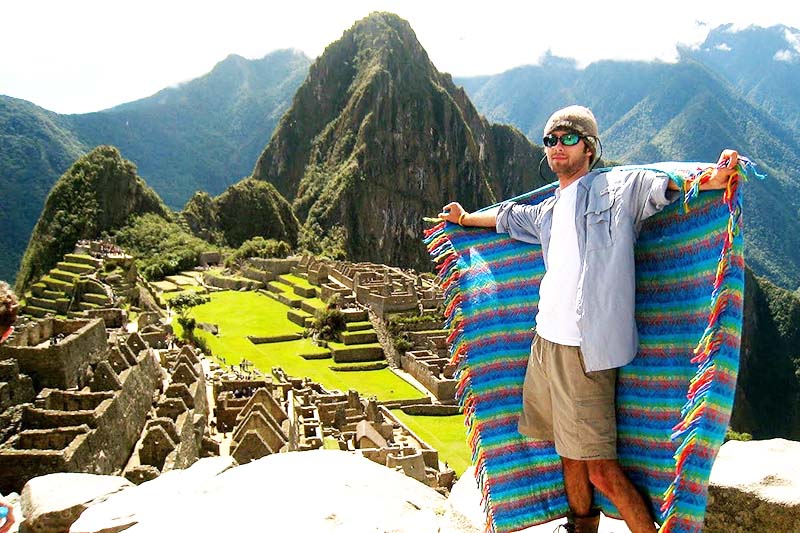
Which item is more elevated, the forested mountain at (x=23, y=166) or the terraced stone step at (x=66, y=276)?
the forested mountain at (x=23, y=166)

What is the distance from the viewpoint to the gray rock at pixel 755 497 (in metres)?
3.88

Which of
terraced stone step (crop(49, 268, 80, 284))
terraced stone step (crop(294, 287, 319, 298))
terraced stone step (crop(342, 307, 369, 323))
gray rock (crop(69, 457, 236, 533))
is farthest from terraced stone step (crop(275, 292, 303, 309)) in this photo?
gray rock (crop(69, 457, 236, 533))

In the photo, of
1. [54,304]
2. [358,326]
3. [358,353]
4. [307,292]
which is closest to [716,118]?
[307,292]

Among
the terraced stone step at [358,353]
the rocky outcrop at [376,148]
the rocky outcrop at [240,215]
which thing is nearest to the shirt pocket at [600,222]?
the terraced stone step at [358,353]

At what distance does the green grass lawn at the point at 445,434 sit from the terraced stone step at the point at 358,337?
9.41 metres

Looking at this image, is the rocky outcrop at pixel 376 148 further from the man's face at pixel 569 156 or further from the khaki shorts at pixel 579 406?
the khaki shorts at pixel 579 406

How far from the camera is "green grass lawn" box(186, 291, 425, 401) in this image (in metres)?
30.0

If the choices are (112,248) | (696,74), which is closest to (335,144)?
(696,74)

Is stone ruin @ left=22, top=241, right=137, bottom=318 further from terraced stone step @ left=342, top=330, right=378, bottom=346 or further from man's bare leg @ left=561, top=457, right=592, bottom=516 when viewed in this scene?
man's bare leg @ left=561, top=457, right=592, bottom=516

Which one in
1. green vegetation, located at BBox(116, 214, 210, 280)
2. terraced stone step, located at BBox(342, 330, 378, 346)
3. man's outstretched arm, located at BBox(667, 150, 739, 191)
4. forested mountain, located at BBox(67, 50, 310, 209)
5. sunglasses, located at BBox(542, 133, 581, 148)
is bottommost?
terraced stone step, located at BBox(342, 330, 378, 346)

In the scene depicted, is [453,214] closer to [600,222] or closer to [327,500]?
[600,222]

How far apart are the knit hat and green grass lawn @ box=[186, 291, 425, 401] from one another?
24828 millimetres

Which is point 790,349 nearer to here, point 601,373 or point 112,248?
point 112,248

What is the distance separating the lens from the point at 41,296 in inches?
1246
